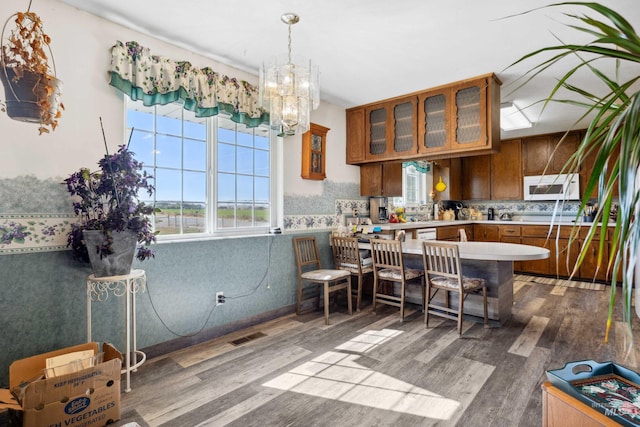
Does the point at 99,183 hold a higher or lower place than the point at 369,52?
lower

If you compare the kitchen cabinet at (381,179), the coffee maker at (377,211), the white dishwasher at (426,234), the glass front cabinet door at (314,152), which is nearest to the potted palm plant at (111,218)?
the glass front cabinet door at (314,152)

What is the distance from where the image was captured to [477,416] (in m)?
1.90

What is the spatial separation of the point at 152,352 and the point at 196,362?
372 millimetres

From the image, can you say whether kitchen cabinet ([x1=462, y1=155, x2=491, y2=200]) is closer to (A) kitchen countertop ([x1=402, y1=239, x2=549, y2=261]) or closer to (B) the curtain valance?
(B) the curtain valance

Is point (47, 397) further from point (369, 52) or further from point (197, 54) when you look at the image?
point (369, 52)

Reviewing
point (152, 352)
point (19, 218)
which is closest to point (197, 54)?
point (19, 218)

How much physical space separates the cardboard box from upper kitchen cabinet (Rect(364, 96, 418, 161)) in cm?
337

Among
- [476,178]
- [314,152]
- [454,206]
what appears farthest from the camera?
[454,206]

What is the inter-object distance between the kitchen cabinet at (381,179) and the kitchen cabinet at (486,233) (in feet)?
8.21

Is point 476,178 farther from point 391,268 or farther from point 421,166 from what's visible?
point 391,268

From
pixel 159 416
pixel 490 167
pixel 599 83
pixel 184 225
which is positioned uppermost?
pixel 599 83

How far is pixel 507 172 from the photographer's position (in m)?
6.27

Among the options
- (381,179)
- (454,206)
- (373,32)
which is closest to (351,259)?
(381,179)

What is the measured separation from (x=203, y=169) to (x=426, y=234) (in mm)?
3398
